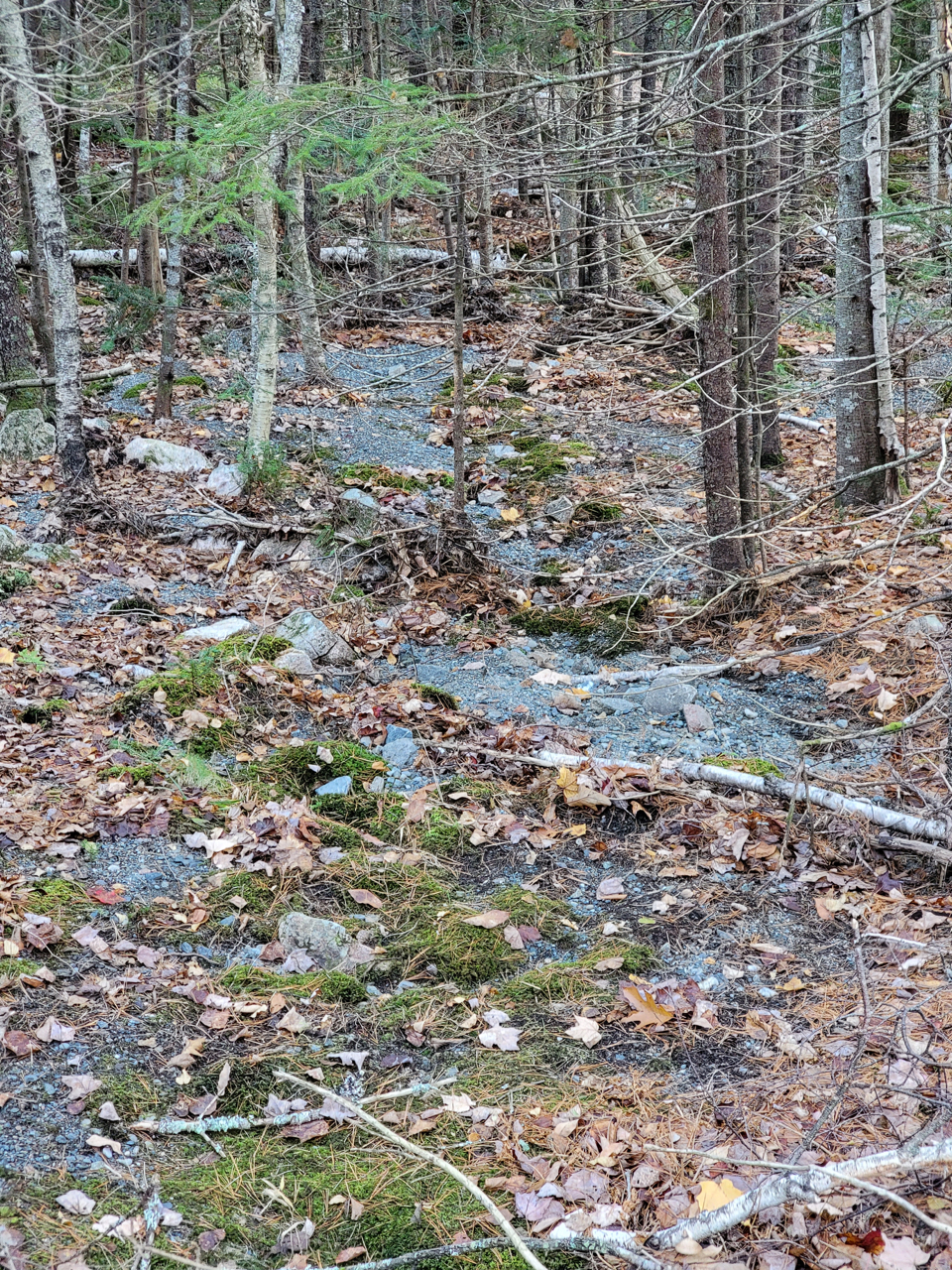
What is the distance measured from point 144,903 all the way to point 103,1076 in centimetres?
105

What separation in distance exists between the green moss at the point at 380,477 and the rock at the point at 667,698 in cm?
430

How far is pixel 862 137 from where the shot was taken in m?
7.49

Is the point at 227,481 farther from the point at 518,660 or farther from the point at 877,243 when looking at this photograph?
the point at 877,243

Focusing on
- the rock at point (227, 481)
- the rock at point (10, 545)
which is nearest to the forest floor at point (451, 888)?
the rock at point (10, 545)

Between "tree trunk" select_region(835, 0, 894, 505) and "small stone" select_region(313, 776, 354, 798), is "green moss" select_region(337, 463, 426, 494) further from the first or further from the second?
"small stone" select_region(313, 776, 354, 798)

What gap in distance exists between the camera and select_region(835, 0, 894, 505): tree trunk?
25.2 feet

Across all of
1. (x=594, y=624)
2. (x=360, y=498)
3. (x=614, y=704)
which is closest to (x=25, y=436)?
(x=360, y=498)

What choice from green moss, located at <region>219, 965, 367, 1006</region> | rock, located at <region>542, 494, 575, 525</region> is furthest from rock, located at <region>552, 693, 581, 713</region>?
rock, located at <region>542, 494, 575, 525</region>

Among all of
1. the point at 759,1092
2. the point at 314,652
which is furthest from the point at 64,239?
the point at 759,1092

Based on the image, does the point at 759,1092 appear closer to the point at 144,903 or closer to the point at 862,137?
the point at 144,903

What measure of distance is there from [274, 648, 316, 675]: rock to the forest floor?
0.03 meters

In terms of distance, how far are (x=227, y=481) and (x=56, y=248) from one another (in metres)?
2.57

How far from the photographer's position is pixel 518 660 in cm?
717

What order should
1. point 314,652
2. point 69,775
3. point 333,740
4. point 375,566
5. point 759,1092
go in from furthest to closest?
point 375,566 → point 314,652 → point 333,740 → point 69,775 → point 759,1092
